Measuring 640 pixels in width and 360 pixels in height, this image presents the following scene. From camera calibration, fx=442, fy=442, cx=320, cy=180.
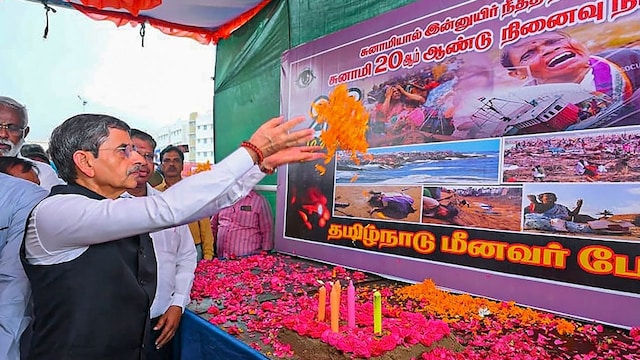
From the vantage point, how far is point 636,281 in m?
1.81

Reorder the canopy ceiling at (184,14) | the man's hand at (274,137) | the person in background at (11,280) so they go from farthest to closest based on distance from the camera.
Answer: the canopy ceiling at (184,14) < the person in background at (11,280) < the man's hand at (274,137)

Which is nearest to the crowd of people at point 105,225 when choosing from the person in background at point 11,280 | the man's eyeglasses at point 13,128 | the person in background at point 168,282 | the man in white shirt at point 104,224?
the man in white shirt at point 104,224

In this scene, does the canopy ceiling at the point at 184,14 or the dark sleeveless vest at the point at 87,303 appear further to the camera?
the canopy ceiling at the point at 184,14

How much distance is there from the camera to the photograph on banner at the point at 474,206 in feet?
7.26

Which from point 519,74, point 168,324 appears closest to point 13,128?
point 168,324

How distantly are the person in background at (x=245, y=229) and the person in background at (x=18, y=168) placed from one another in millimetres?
1891

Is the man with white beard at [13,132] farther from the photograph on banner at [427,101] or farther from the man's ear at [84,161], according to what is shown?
the photograph on banner at [427,101]

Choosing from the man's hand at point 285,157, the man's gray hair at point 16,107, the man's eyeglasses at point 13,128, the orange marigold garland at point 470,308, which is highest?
the man's gray hair at point 16,107

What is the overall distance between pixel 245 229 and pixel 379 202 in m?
1.43

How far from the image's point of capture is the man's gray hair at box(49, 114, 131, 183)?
52.0 inches

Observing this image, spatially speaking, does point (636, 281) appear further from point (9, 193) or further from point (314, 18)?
point (314, 18)

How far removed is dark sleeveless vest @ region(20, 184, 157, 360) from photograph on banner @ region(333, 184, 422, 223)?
1.77 meters

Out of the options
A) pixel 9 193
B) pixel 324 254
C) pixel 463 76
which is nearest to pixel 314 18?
pixel 463 76

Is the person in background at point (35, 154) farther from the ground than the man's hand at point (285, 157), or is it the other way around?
the person in background at point (35, 154)
